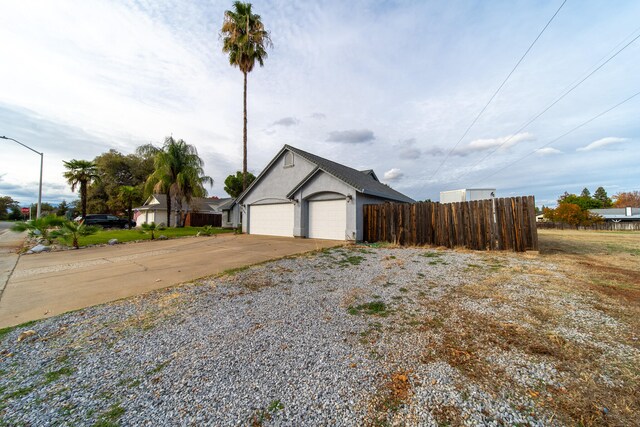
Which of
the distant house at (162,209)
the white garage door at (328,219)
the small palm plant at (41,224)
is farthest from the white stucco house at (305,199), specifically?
the distant house at (162,209)

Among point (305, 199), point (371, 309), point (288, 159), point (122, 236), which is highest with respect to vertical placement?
point (288, 159)

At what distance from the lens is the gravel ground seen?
1.90m

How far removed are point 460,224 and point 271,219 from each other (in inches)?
427

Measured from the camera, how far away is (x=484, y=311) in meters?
3.77

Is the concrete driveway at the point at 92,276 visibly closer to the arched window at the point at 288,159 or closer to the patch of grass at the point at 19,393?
the patch of grass at the point at 19,393

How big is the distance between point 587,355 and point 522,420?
1.65 metres

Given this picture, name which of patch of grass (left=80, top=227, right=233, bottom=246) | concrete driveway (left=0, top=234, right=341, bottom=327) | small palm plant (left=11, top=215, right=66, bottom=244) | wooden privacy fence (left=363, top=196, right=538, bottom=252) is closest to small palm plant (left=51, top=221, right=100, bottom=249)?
small palm plant (left=11, top=215, right=66, bottom=244)

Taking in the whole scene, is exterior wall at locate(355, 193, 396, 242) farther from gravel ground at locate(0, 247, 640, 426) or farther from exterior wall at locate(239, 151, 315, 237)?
gravel ground at locate(0, 247, 640, 426)

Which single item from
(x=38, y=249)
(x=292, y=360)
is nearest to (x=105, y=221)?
(x=38, y=249)

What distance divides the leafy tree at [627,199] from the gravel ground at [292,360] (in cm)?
7882

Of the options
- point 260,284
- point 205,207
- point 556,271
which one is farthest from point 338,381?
point 205,207

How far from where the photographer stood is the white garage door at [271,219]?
14797mm

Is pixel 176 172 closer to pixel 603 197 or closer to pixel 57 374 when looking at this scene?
pixel 57 374

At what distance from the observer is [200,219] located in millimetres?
29594
